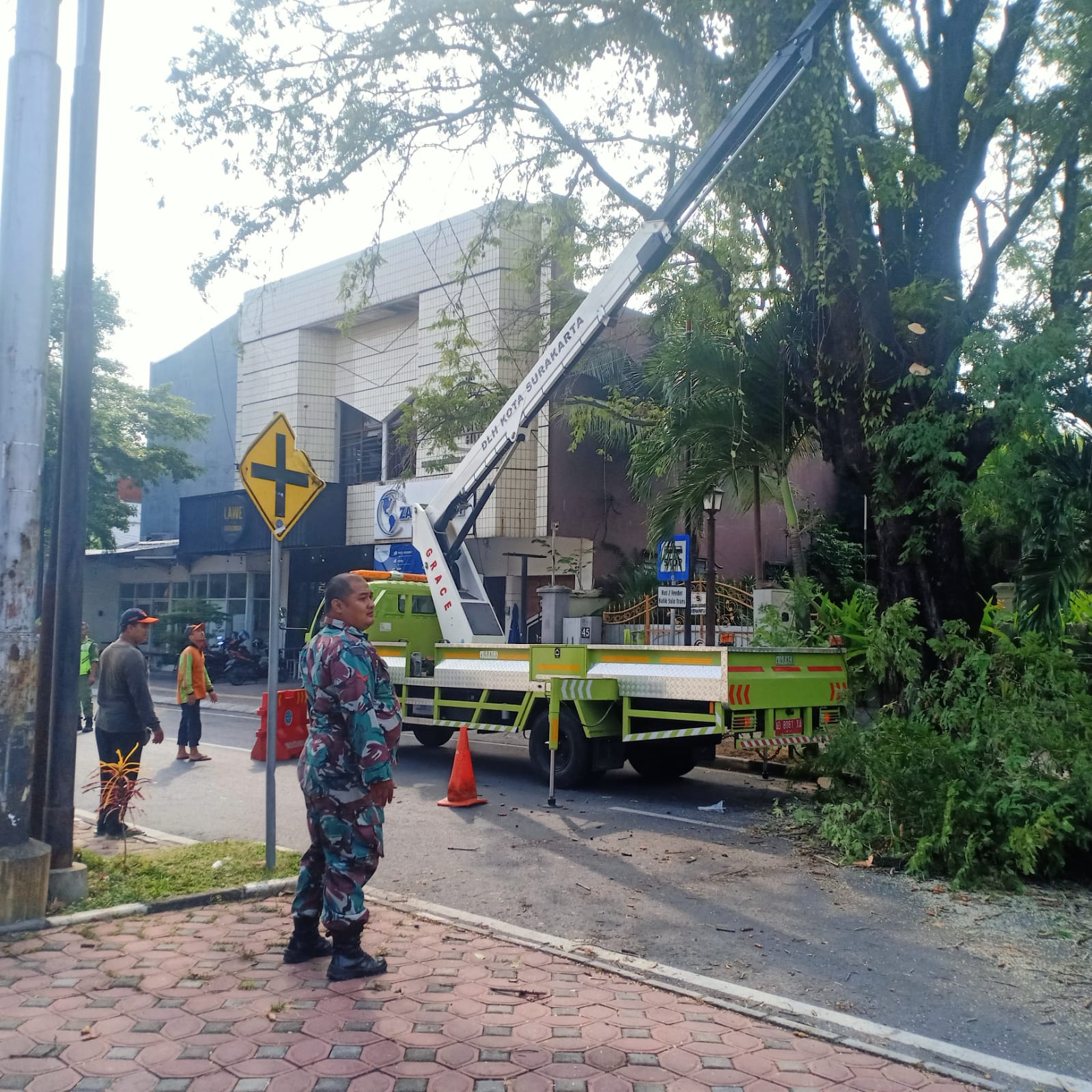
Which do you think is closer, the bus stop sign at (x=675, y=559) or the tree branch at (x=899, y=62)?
the tree branch at (x=899, y=62)

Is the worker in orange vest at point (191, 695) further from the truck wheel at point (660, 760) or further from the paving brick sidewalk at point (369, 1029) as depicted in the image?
the paving brick sidewalk at point (369, 1029)

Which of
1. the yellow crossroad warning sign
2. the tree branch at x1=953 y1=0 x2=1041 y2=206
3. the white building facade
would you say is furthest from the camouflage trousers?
the white building facade

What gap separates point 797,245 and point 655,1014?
8940mm

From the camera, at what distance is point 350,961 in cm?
478

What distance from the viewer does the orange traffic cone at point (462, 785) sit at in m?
9.98

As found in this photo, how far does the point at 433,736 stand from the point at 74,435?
8.71 metres

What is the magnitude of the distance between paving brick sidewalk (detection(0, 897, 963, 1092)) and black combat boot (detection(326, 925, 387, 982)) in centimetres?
6

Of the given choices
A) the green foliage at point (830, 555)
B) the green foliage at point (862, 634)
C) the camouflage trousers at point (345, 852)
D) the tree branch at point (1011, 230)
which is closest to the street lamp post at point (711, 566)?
the green foliage at point (862, 634)

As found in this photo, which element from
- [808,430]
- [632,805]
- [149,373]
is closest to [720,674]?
[632,805]

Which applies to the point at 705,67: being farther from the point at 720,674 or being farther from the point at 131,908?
the point at 131,908

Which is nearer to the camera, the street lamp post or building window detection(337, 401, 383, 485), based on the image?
the street lamp post

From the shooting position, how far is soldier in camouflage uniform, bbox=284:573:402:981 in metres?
4.82

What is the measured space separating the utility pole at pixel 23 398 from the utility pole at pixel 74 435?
0.34 meters

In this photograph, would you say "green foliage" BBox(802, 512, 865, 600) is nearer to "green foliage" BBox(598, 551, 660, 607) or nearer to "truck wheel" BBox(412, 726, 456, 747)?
"green foliage" BBox(598, 551, 660, 607)
